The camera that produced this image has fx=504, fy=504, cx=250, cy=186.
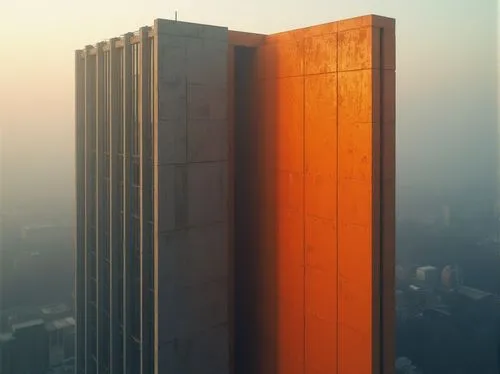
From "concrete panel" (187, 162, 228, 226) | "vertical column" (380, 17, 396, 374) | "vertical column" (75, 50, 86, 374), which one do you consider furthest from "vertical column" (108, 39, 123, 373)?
"vertical column" (380, 17, 396, 374)

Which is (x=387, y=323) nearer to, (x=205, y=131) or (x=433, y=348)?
(x=205, y=131)

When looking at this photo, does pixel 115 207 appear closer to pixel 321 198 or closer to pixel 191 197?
pixel 191 197

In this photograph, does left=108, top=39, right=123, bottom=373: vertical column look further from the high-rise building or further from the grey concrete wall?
the grey concrete wall

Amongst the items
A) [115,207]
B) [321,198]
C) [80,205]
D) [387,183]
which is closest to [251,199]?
[321,198]

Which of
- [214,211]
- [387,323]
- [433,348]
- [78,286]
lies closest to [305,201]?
[214,211]

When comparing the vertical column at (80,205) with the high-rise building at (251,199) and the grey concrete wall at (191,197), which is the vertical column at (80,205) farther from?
the grey concrete wall at (191,197)
